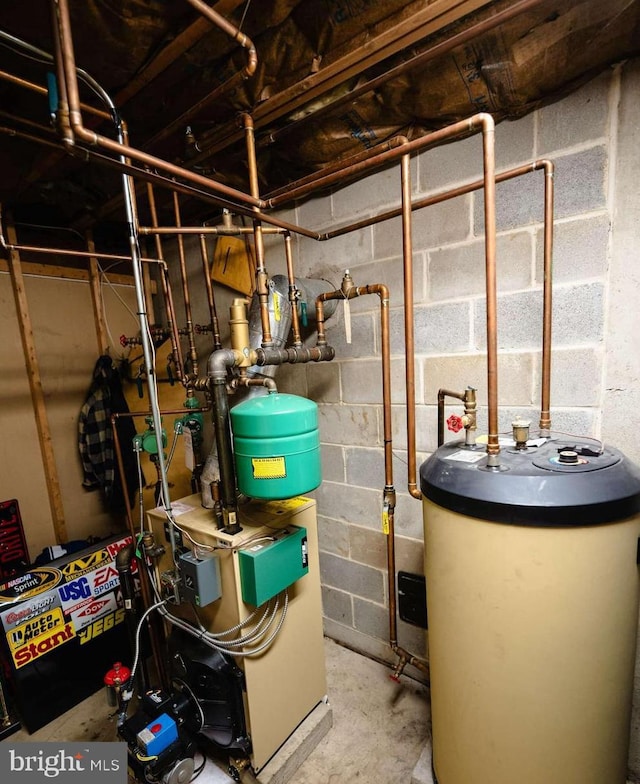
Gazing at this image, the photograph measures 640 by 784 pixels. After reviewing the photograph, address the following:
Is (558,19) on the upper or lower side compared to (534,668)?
upper

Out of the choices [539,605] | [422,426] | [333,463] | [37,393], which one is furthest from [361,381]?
[37,393]

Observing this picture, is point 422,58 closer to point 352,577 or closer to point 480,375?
point 480,375

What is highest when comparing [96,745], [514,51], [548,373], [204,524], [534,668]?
[514,51]

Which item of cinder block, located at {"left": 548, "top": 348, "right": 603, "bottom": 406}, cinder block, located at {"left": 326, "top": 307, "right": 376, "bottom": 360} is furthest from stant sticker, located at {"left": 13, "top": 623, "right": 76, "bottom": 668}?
cinder block, located at {"left": 548, "top": 348, "right": 603, "bottom": 406}

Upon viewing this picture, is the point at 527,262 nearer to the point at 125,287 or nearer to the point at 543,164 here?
the point at 543,164

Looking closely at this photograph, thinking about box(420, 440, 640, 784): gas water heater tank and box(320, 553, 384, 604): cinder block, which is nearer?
box(420, 440, 640, 784): gas water heater tank

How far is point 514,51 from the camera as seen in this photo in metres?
1.06

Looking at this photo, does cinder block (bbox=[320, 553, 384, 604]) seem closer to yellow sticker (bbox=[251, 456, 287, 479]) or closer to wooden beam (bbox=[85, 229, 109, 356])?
yellow sticker (bbox=[251, 456, 287, 479])

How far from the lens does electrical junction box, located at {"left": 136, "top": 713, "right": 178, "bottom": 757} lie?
3.54 ft

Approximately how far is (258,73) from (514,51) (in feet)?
2.52

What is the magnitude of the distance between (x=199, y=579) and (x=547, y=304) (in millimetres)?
1382

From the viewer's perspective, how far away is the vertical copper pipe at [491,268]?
903mm

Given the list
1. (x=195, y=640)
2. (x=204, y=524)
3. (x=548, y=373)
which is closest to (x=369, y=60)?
(x=548, y=373)

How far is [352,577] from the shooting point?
1844 millimetres
